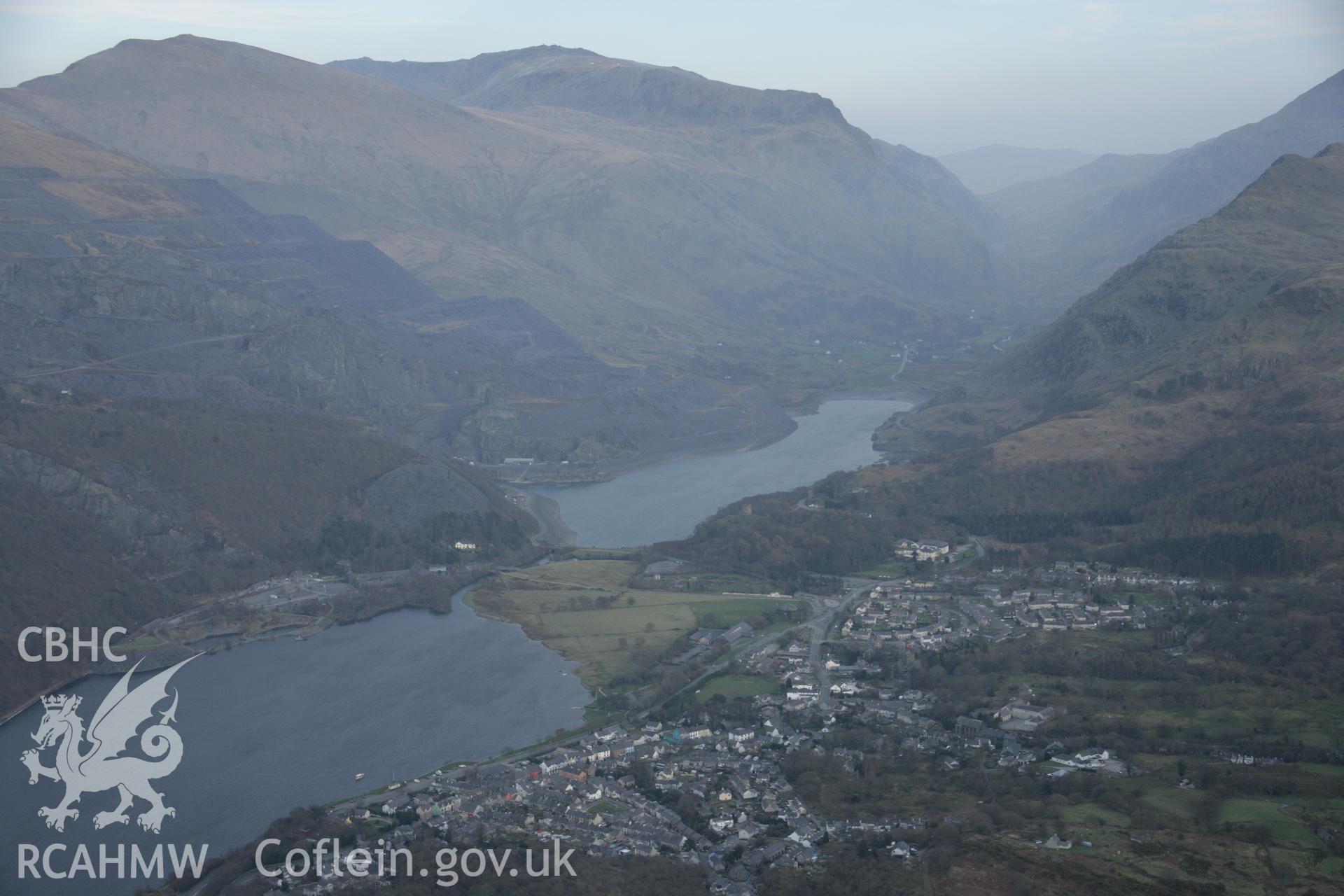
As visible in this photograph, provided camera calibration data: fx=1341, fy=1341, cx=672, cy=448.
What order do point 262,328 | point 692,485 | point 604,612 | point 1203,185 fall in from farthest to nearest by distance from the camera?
point 1203,185 < point 262,328 < point 692,485 < point 604,612

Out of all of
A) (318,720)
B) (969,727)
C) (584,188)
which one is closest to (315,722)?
(318,720)

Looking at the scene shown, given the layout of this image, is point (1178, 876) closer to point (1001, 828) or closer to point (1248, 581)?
point (1001, 828)

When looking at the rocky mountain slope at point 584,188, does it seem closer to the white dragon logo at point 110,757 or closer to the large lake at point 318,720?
the large lake at point 318,720

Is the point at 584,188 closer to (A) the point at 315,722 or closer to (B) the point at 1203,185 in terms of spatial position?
(B) the point at 1203,185

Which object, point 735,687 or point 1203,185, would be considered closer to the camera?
point 735,687

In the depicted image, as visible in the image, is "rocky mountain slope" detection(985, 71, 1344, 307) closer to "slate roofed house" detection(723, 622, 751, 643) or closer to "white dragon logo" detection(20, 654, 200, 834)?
"slate roofed house" detection(723, 622, 751, 643)

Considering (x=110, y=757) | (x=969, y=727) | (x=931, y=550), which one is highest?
(x=110, y=757)
